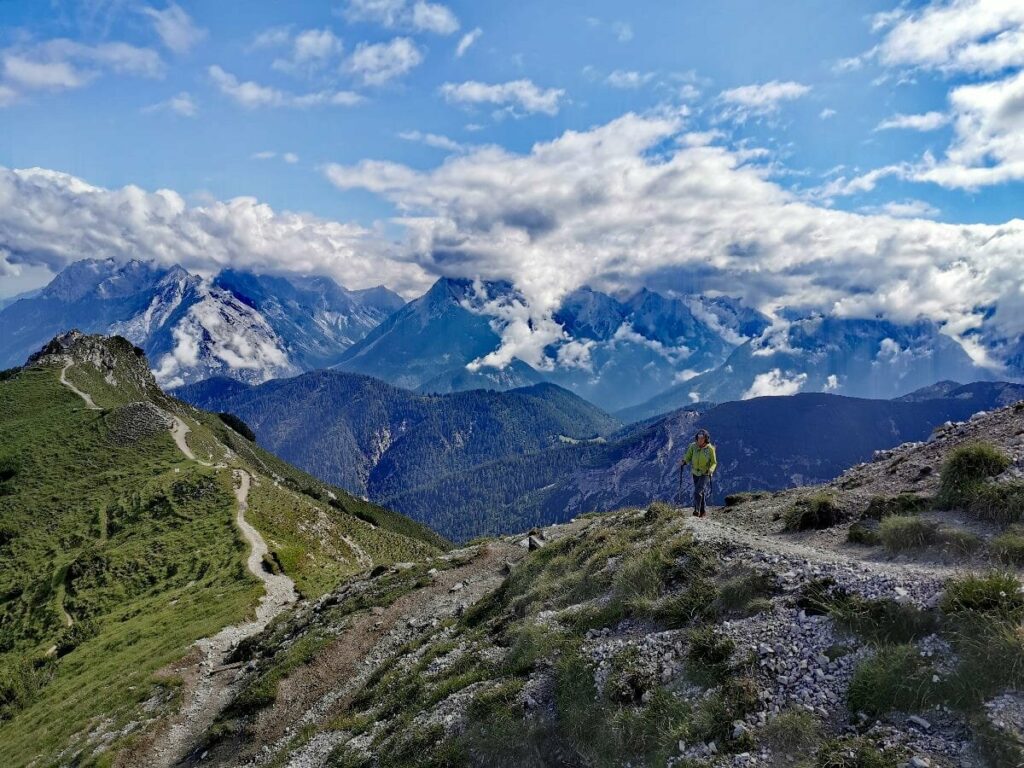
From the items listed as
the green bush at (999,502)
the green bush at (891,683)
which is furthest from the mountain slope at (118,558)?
the green bush at (999,502)

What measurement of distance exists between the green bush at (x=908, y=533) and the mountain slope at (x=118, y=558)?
35053 mm

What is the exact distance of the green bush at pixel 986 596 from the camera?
1227 centimetres

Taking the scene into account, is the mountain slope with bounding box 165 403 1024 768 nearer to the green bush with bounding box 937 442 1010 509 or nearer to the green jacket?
the green bush with bounding box 937 442 1010 509

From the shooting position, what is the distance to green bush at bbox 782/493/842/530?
22750mm

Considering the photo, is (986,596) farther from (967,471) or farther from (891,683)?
(967,471)

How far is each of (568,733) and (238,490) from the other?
268 feet

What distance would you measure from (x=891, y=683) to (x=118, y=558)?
75911 millimetres

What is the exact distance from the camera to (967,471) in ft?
65.4

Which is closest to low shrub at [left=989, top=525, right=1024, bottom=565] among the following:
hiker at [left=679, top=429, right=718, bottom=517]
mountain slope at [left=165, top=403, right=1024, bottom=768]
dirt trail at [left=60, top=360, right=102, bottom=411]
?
mountain slope at [left=165, top=403, right=1024, bottom=768]

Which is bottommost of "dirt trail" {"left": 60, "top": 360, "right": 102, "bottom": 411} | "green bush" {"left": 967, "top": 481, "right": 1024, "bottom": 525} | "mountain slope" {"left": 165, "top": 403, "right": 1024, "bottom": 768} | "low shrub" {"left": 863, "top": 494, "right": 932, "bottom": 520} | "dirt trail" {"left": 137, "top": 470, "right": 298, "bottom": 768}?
"dirt trail" {"left": 137, "top": 470, "right": 298, "bottom": 768}

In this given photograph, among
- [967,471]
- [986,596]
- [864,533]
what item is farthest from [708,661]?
[967,471]

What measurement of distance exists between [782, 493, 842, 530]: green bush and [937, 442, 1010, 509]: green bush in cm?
379

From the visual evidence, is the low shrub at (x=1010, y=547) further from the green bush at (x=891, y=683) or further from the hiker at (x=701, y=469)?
the hiker at (x=701, y=469)

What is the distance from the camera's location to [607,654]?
16875 millimetres
